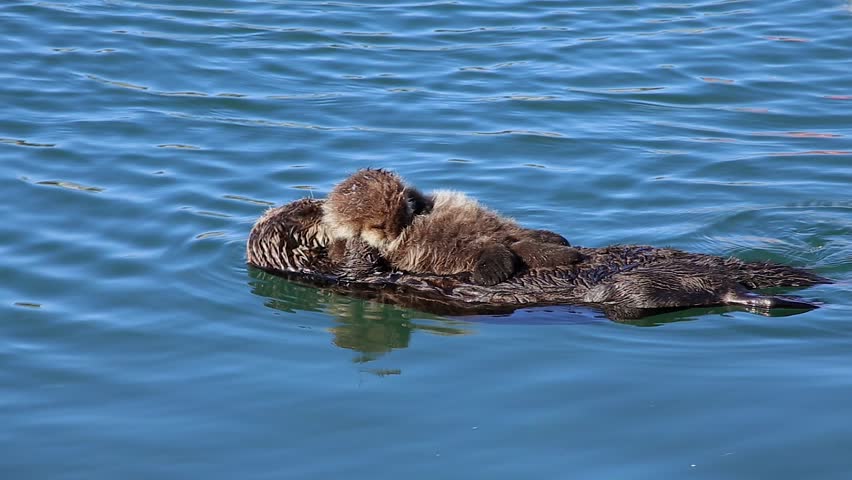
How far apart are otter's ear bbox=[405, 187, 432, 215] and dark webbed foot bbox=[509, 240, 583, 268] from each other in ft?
2.17

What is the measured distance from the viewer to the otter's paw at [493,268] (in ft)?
21.5

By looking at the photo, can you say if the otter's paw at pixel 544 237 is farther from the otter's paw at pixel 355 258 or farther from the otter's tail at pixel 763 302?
the otter's tail at pixel 763 302

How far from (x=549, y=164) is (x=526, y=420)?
4256 millimetres

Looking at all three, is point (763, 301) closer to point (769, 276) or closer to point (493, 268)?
point (769, 276)

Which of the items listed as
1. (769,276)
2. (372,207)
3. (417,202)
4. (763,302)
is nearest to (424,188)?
(417,202)

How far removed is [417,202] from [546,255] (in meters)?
0.88

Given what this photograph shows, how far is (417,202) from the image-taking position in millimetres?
7047

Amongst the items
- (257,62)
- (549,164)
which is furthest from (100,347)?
(257,62)

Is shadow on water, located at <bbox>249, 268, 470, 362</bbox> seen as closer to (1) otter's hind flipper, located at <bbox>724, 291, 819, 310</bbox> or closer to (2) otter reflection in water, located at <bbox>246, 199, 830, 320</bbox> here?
(2) otter reflection in water, located at <bbox>246, 199, 830, 320</bbox>

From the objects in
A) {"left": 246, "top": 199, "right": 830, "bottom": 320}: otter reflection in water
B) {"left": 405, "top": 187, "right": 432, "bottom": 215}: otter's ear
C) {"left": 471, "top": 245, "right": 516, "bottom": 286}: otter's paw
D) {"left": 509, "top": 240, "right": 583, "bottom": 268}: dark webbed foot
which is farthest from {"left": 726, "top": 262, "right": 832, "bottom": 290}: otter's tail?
{"left": 405, "top": 187, "right": 432, "bottom": 215}: otter's ear

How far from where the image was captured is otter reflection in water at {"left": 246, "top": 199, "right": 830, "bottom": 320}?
21.2ft

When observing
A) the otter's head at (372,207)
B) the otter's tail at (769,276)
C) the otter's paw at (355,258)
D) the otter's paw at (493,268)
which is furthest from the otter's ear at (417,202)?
the otter's tail at (769,276)

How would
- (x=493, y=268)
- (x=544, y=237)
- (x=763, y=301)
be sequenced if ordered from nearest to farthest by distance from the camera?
(x=763, y=301)
(x=493, y=268)
(x=544, y=237)

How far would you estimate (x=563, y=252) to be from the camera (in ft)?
22.0
